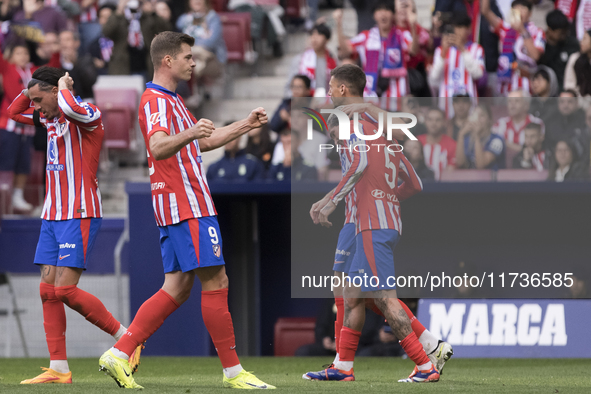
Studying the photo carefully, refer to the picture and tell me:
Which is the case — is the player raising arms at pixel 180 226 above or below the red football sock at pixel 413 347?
above

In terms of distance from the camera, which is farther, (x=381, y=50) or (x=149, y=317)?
(x=381, y=50)

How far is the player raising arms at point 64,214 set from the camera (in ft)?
19.9

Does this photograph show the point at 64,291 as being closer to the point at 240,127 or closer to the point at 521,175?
the point at 240,127

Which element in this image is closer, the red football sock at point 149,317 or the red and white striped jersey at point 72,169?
the red football sock at point 149,317

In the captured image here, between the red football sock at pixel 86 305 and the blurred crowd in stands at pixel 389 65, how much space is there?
317 cm

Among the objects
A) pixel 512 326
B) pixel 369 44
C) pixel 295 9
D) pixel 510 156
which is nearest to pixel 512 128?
pixel 510 156

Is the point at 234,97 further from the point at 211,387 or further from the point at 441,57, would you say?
the point at 211,387

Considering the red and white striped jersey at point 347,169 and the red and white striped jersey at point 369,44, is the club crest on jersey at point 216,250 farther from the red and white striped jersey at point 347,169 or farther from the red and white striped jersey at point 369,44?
the red and white striped jersey at point 369,44

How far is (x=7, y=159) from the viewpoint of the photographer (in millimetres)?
11461

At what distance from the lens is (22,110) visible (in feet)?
21.5

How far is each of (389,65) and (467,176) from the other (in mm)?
3365

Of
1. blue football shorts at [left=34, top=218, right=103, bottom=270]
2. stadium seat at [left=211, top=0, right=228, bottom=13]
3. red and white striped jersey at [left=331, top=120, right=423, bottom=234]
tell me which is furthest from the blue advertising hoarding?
stadium seat at [left=211, top=0, right=228, bottom=13]

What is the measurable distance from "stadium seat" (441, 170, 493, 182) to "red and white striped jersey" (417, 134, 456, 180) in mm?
65

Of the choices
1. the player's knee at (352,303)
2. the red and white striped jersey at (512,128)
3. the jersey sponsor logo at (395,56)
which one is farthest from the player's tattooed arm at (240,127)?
the jersey sponsor logo at (395,56)
